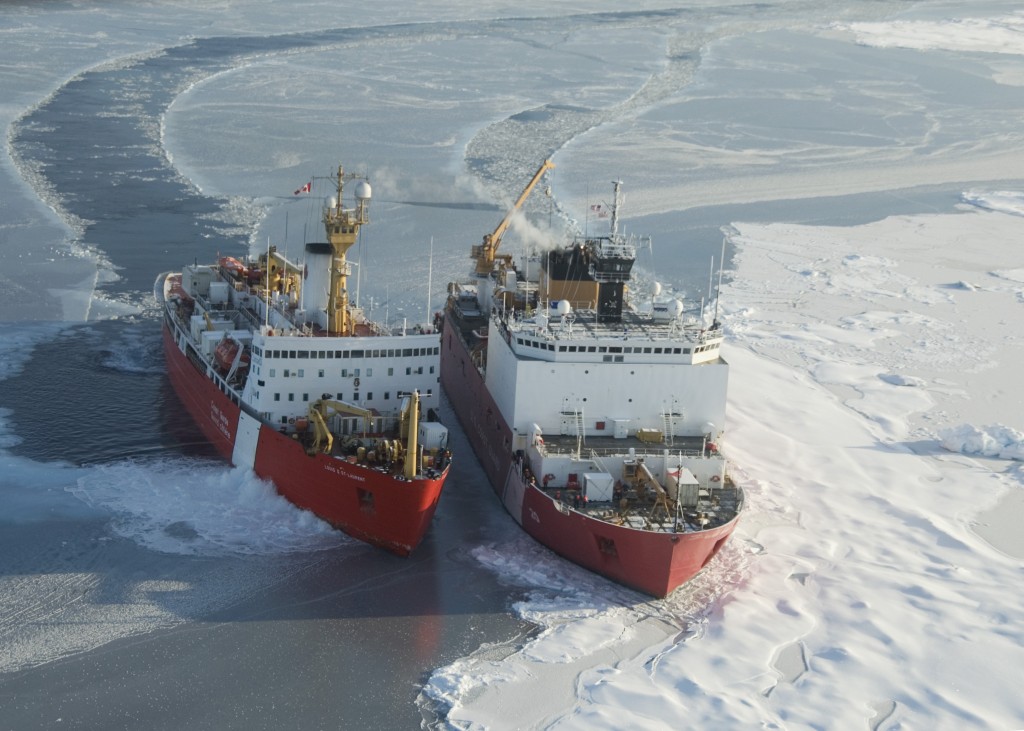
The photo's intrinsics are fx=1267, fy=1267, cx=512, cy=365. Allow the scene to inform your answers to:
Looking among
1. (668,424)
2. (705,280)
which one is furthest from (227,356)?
(705,280)

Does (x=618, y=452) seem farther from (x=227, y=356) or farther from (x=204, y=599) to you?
(x=227, y=356)

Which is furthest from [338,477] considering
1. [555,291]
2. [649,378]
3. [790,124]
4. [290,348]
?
[790,124]

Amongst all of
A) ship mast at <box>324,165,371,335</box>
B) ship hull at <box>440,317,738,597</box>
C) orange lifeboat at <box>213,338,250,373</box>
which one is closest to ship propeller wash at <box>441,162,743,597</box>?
ship hull at <box>440,317,738,597</box>

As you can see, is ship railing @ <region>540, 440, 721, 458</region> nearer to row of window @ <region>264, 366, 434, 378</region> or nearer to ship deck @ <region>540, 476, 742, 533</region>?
ship deck @ <region>540, 476, 742, 533</region>

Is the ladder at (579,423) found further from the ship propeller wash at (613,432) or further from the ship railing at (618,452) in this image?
the ship railing at (618,452)

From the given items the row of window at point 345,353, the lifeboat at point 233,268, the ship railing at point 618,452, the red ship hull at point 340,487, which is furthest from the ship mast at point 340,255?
the lifeboat at point 233,268

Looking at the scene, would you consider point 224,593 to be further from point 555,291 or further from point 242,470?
point 555,291
